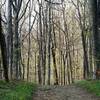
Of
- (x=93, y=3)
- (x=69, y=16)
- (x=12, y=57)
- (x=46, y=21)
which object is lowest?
(x=12, y=57)

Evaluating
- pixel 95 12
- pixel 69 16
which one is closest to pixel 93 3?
pixel 95 12

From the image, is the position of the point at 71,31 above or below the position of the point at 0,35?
above

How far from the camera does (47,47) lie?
31781 mm

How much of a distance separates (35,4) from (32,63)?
29.5 meters

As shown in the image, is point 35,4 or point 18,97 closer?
point 18,97

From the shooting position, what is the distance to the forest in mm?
12156

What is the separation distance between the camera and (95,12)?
15.6 metres

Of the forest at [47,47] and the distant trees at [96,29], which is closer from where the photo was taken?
the forest at [47,47]

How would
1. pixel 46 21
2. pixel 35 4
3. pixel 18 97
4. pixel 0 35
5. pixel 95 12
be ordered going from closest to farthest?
pixel 18 97 → pixel 0 35 → pixel 95 12 → pixel 46 21 → pixel 35 4

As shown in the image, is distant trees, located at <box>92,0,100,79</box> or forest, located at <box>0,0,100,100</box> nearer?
forest, located at <box>0,0,100,100</box>

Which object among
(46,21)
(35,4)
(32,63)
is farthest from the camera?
(32,63)

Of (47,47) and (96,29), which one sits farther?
(47,47)

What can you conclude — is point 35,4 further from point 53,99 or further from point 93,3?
point 53,99

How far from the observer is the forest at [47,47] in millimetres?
12156
